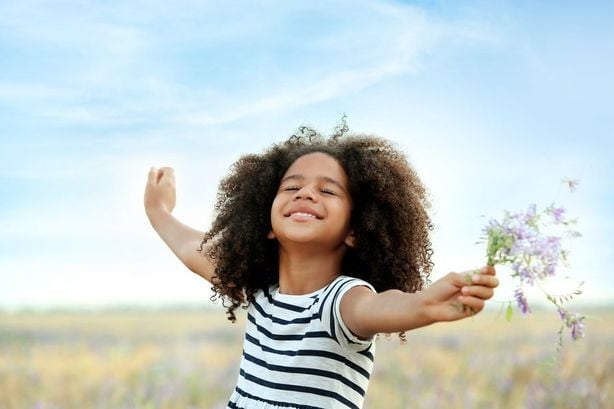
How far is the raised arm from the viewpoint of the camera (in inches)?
135

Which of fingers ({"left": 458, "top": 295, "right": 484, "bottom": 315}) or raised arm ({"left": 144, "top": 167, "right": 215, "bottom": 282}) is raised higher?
raised arm ({"left": 144, "top": 167, "right": 215, "bottom": 282})

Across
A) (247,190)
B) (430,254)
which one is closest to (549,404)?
(430,254)

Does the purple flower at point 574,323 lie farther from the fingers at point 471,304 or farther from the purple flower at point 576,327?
the fingers at point 471,304

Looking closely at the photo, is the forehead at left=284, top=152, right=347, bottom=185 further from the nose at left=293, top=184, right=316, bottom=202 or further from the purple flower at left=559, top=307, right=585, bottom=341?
the purple flower at left=559, top=307, right=585, bottom=341

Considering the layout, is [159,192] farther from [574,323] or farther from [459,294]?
[574,323]

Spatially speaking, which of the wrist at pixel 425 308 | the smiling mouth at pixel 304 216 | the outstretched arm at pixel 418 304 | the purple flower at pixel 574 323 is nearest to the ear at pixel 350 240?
the smiling mouth at pixel 304 216

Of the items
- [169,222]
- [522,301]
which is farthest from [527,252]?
[169,222]

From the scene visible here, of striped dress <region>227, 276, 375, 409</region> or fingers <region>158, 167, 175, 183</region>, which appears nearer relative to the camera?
striped dress <region>227, 276, 375, 409</region>

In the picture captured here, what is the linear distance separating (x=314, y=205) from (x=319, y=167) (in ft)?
0.52

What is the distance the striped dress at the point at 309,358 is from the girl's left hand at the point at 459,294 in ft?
1.35

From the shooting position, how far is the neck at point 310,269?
2.75 meters

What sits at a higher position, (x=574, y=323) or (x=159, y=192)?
(x=159, y=192)

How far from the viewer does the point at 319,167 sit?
281 centimetres

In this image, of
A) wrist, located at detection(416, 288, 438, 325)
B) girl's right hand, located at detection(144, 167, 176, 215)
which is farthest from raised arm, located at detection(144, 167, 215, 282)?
wrist, located at detection(416, 288, 438, 325)
